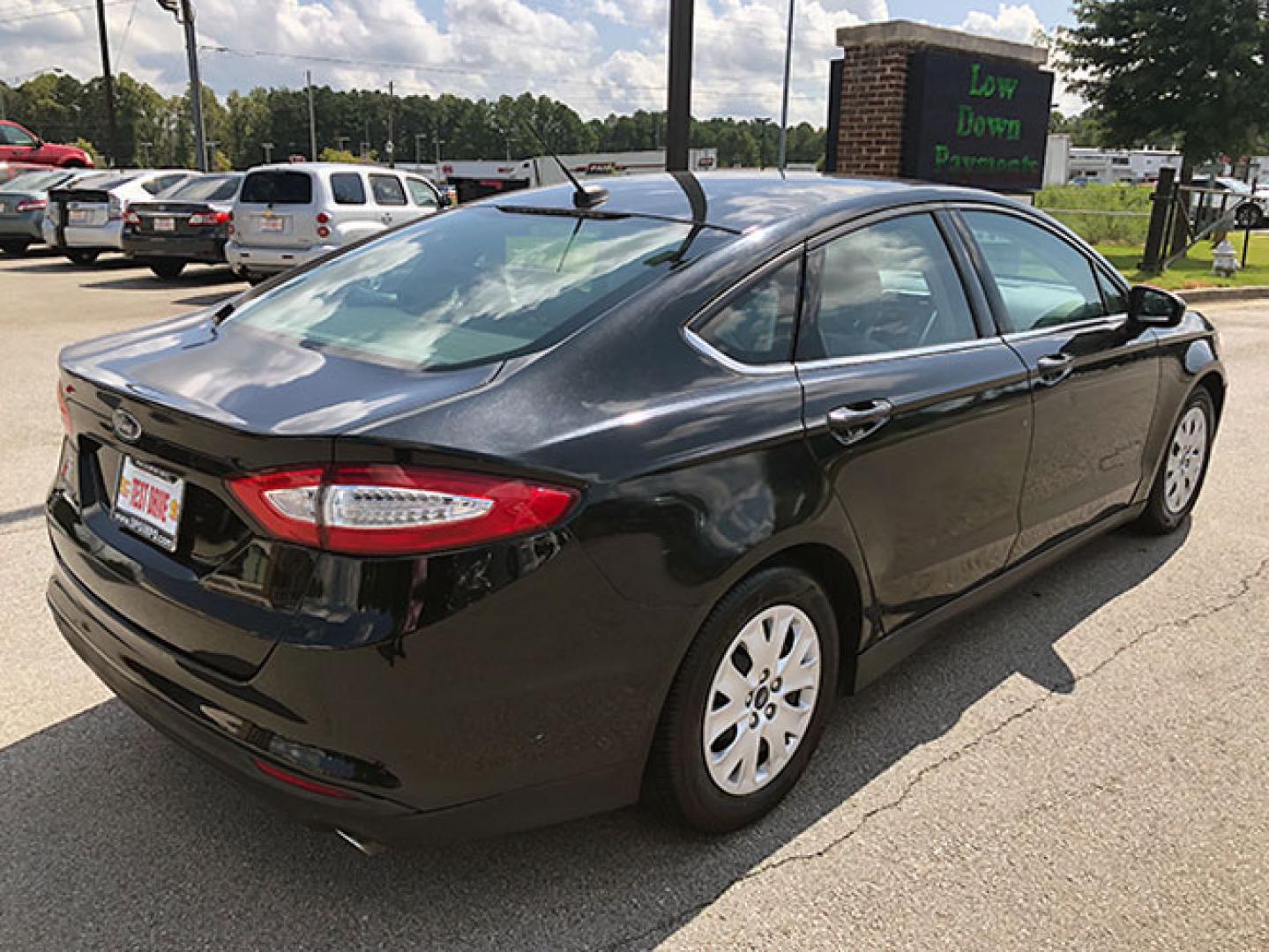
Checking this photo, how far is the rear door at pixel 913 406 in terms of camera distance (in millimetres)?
2770

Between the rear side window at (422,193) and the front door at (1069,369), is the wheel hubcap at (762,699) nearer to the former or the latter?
the front door at (1069,369)

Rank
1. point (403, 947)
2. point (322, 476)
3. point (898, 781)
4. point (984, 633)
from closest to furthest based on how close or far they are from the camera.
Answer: point (322, 476), point (403, 947), point (898, 781), point (984, 633)

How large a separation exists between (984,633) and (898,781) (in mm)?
1150

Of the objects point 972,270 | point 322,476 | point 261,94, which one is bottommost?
point 322,476

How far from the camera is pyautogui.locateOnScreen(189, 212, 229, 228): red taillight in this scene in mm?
14484

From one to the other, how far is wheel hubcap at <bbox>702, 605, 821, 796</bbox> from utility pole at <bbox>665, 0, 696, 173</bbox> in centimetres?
601

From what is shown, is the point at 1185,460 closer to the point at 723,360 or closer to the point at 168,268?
the point at 723,360

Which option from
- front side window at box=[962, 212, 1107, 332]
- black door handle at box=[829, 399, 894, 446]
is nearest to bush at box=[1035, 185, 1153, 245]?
front side window at box=[962, 212, 1107, 332]

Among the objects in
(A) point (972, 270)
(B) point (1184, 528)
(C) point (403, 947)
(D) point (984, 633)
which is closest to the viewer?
(C) point (403, 947)

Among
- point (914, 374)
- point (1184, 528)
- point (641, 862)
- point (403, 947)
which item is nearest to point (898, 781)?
point (641, 862)

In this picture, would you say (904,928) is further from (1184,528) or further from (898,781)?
(1184,528)

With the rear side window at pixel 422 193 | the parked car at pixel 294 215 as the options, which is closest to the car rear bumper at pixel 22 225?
the parked car at pixel 294 215

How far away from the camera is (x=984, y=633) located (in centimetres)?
391

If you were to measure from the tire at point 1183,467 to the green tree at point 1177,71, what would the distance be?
824 inches
